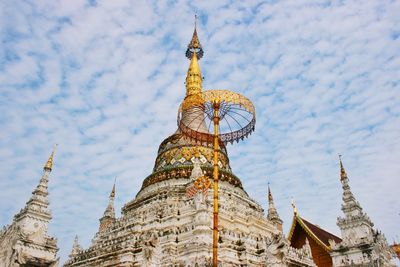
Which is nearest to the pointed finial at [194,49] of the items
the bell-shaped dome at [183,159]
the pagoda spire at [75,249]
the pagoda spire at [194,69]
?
the pagoda spire at [194,69]

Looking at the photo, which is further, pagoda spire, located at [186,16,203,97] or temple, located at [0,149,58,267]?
pagoda spire, located at [186,16,203,97]

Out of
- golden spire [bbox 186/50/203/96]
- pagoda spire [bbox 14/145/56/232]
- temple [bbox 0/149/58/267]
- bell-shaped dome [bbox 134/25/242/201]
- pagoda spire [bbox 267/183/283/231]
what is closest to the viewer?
temple [bbox 0/149/58/267]

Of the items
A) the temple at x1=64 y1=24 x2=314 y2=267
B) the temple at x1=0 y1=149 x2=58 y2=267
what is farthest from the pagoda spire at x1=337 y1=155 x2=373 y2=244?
the temple at x1=0 y1=149 x2=58 y2=267

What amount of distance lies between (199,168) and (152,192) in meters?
3.77

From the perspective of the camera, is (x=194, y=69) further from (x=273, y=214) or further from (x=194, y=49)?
(x=273, y=214)

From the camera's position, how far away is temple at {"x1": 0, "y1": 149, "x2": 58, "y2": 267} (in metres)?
20.1

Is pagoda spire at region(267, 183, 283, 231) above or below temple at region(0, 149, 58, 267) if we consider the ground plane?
above

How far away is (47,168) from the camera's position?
81.2 feet

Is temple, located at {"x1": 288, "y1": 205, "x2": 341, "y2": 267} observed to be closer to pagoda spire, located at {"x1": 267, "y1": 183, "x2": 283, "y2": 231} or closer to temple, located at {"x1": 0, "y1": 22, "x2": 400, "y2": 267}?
temple, located at {"x1": 0, "y1": 22, "x2": 400, "y2": 267}

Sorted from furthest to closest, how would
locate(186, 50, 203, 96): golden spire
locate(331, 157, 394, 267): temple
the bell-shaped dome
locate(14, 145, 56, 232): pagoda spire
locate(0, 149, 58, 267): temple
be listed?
locate(186, 50, 203, 96): golden spire < the bell-shaped dome < locate(14, 145, 56, 232): pagoda spire < locate(0, 149, 58, 267): temple < locate(331, 157, 394, 267): temple

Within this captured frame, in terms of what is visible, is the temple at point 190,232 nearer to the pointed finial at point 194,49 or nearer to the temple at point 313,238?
the temple at point 313,238

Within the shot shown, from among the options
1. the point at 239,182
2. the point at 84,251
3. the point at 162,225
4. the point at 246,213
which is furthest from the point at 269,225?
the point at 84,251

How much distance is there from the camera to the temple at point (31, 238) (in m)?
20.1

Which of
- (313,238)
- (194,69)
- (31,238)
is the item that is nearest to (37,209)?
(31,238)
